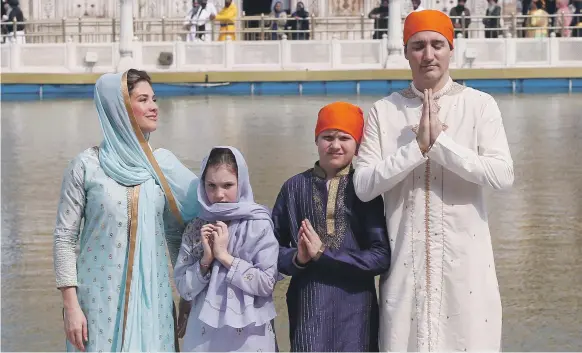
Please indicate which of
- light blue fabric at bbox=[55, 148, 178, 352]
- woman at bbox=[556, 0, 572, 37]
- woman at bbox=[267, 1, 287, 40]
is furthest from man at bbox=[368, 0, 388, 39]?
light blue fabric at bbox=[55, 148, 178, 352]

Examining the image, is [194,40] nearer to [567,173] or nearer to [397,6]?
[397,6]

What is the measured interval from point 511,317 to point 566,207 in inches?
154

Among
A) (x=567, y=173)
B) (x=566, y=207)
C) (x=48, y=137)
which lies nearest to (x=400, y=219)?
(x=566, y=207)

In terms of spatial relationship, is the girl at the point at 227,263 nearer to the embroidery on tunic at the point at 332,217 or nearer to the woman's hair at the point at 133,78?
the embroidery on tunic at the point at 332,217

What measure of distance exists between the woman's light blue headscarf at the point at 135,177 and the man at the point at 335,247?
463 millimetres

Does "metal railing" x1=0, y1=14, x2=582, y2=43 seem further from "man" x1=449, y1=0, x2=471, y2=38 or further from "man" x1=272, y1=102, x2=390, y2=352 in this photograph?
"man" x1=272, y1=102, x2=390, y2=352

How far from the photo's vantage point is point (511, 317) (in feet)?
24.1

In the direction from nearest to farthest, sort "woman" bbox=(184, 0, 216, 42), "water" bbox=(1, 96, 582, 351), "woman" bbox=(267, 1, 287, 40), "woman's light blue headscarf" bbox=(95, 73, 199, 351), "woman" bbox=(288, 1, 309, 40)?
"woman's light blue headscarf" bbox=(95, 73, 199, 351), "water" bbox=(1, 96, 582, 351), "woman" bbox=(267, 1, 287, 40), "woman" bbox=(184, 0, 216, 42), "woman" bbox=(288, 1, 309, 40)

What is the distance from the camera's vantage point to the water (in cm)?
738

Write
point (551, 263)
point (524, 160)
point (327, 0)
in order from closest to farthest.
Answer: point (551, 263), point (524, 160), point (327, 0)

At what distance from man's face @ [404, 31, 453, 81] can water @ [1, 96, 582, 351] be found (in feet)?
8.39

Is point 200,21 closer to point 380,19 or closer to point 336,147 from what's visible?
point 380,19

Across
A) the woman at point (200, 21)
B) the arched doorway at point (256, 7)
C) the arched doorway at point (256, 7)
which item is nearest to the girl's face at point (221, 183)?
the woman at point (200, 21)

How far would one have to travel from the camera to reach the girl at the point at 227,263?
178 inches
